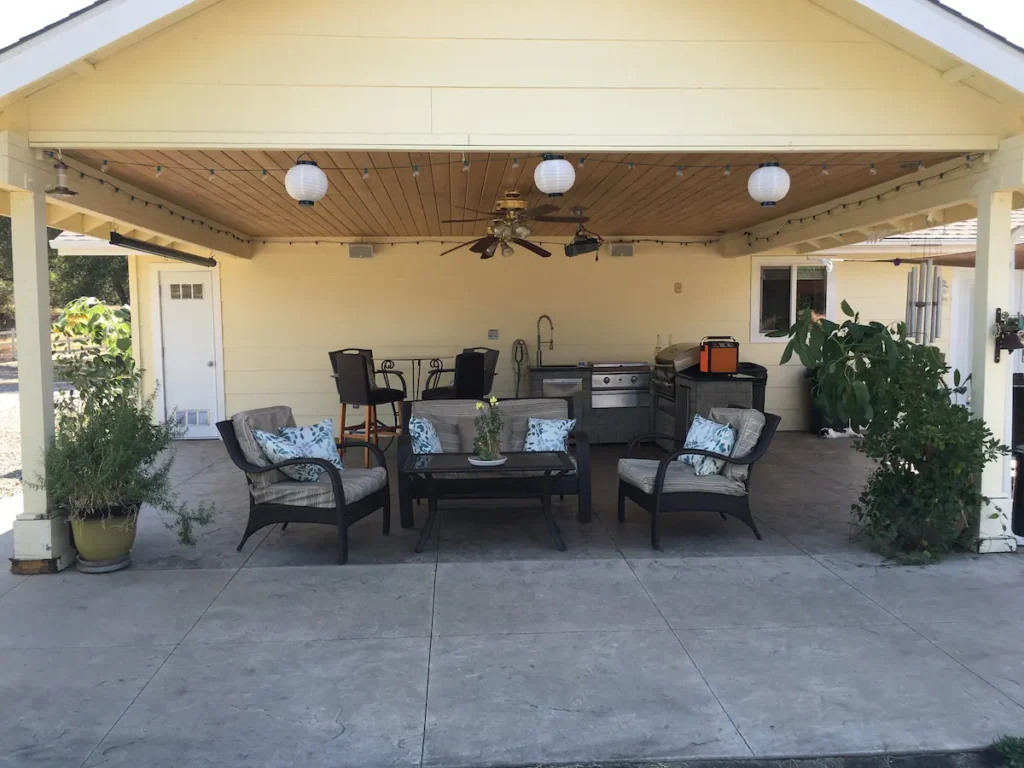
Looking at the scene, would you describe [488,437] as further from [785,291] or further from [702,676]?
[785,291]

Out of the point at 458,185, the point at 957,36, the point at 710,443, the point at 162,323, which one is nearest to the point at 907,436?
the point at 710,443

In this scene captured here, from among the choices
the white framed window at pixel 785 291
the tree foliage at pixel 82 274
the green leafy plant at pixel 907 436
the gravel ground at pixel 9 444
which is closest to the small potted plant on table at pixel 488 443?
the green leafy plant at pixel 907 436

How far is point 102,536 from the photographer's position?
419 cm

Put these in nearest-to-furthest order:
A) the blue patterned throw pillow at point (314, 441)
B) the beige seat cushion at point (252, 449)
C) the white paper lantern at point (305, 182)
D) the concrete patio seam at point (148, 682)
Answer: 1. the concrete patio seam at point (148, 682)
2. the white paper lantern at point (305, 182)
3. the beige seat cushion at point (252, 449)
4. the blue patterned throw pillow at point (314, 441)

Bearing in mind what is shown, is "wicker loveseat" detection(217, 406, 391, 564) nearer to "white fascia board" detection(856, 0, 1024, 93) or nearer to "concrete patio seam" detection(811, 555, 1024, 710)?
"concrete patio seam" detection(811, 555, 1024, 710)

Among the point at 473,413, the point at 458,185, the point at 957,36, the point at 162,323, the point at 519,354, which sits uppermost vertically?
the point at 957,36

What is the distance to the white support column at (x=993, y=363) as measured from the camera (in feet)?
14.6

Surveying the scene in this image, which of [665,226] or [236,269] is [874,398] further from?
[236,269]

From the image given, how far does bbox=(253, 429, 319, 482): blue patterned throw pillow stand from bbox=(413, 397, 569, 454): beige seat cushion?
1.08 meters

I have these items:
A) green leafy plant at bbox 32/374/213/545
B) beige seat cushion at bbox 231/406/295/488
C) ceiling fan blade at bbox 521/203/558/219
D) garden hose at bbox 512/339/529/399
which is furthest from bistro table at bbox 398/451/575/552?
garden hose at bbox 512/339/529/399

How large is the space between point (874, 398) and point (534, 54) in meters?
2.91

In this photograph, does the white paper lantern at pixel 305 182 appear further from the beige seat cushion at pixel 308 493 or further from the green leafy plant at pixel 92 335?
the green leafy plant at pixel 92 335

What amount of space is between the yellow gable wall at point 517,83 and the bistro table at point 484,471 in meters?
1.95

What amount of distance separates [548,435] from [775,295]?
5236mm
